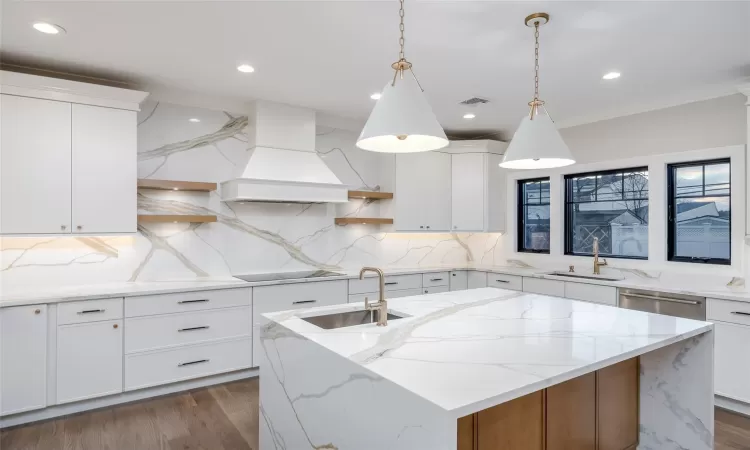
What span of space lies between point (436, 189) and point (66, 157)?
11.4ft

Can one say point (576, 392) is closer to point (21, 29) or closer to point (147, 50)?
point (147, 50)

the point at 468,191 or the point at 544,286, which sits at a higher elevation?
the point at 468,191

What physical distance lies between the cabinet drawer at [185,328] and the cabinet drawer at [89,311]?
121 millimetres

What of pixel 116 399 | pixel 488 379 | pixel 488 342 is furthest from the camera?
pixel 116 399

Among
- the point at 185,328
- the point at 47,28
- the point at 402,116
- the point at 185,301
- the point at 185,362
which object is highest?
the point at 47,28

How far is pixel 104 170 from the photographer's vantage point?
10.6 feet

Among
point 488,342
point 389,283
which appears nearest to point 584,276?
point 389,283

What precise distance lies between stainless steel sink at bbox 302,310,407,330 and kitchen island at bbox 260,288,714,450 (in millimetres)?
28

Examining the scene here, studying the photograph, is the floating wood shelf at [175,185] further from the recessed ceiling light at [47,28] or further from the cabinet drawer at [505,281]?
the cabinet drawer at [505,281]

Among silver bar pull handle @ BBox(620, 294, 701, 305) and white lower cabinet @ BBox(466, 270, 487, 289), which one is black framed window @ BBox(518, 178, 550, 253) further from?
silver bar pull handle @ BBox(620, 294, 701, 305)

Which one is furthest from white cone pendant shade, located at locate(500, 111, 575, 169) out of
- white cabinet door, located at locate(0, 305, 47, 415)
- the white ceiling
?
white cabinet door, located at locate(0, 305, 47, 415)

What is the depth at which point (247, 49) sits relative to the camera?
2830mm

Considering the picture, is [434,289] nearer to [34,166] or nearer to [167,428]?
[167,428]

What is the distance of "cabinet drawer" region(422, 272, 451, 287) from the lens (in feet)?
15.6
